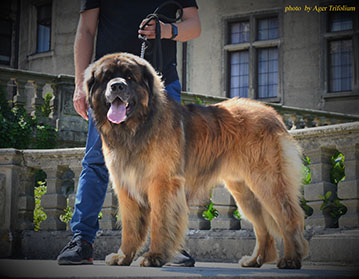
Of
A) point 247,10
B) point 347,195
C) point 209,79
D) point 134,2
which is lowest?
point 347,195

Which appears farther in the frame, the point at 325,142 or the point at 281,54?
the point at 281,54

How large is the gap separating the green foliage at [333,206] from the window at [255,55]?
11287 mm

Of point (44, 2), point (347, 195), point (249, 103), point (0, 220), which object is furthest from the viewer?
point (44, 2)

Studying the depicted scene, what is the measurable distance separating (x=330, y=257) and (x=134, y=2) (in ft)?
8.37

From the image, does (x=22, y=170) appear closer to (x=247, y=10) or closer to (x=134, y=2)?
(x=134, y=2)

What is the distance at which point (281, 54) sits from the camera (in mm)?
15977

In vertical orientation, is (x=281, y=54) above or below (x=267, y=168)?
above

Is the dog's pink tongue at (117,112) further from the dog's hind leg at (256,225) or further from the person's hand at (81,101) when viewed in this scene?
the dog's hind leg at (256,225)

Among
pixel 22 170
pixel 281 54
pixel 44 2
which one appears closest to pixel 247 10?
pixel 281 54

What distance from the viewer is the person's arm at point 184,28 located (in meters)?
3.93

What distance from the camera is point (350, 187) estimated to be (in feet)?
15.3

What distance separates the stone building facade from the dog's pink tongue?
12.3 m

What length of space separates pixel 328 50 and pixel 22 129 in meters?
9.04

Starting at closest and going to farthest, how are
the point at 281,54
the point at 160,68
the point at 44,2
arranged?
the point at 160,68, the point at 281,54, the point at 44,2
